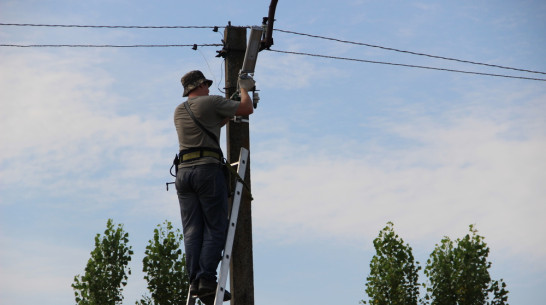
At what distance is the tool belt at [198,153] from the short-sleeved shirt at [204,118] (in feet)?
0.11

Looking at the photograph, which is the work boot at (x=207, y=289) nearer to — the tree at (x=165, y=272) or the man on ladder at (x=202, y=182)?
the man on ladder at (x=202, y=182)

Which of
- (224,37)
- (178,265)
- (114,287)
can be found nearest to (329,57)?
(224,37)

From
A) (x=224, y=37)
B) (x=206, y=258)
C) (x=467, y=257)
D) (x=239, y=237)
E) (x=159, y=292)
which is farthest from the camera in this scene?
(x=467, y=257)

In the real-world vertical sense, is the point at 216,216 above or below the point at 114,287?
below

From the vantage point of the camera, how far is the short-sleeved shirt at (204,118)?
7.38m

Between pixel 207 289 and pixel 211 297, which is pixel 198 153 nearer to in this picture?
pixel 207 289

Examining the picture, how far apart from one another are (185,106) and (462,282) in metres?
15.8

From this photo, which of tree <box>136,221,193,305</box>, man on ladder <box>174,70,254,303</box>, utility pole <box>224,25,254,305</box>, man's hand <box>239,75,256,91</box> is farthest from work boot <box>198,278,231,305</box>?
tree <box>136,221,193,305</box>

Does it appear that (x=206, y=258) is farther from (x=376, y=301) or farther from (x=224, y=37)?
(x=376, y=301)

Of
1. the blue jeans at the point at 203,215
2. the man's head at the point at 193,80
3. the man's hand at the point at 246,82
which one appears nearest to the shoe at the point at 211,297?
the blue jeans at the point at 203,215

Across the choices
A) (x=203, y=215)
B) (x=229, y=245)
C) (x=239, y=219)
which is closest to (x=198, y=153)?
(x=203, y=215)

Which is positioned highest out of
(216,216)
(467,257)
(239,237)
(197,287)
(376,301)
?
(467,257)

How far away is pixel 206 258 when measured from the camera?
7.13 meters

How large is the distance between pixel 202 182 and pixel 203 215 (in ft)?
1.25
